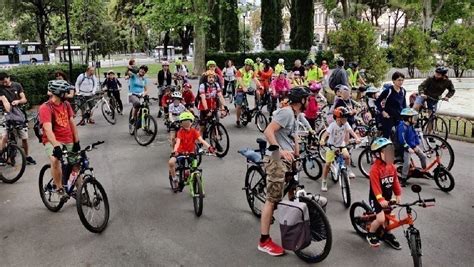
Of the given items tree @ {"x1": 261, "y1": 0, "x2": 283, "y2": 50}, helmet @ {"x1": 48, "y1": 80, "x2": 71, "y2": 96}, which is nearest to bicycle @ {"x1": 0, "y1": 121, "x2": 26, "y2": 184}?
helmet @ {"x1": 48, "y1": 80, "x2": 71, "y2": 96}


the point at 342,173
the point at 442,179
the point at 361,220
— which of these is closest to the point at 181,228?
the point at 361,220

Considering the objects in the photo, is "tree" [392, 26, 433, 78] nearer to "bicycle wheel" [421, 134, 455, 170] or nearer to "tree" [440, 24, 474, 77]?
"tree" [440, 24, 474, 77]

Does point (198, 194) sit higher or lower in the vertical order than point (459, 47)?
lower

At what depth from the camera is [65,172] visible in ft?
21.5

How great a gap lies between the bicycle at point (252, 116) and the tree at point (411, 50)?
14.7 meters

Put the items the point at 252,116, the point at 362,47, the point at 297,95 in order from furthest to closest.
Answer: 1. the point at 362,47
2. the point at 252,116
3. the point at 297,95

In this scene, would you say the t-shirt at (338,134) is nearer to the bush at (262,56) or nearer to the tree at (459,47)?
the tree at (459,47)

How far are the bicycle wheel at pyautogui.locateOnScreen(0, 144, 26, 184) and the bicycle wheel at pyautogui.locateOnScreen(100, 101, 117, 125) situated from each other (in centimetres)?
602

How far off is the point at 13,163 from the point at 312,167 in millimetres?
5823

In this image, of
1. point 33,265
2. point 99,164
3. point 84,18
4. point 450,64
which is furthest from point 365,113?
point 84,18

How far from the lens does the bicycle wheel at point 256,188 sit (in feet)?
21.9

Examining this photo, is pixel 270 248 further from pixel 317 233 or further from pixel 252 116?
pixel 252 116

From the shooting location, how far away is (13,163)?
351 inches

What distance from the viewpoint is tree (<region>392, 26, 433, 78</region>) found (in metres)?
24.9
